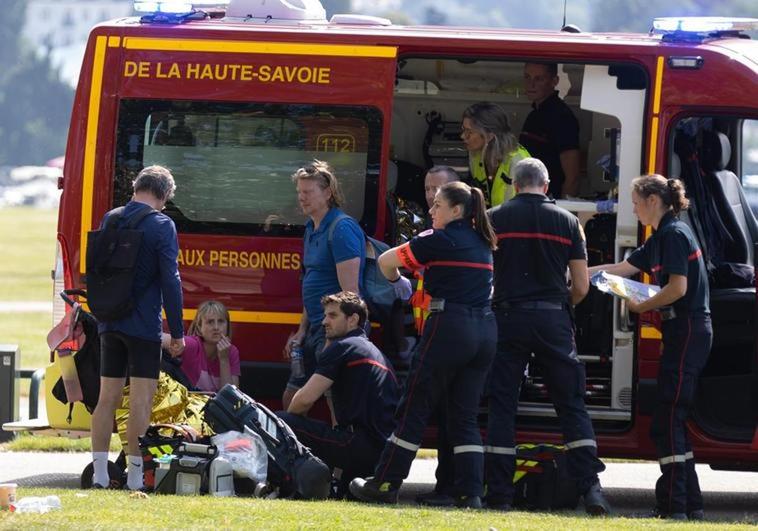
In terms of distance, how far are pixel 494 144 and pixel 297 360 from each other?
1601 millimetres

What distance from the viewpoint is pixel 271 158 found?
27.8ft

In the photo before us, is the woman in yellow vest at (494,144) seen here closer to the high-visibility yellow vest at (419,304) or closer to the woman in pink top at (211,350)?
the high-visibility yellow vest at (419,304)

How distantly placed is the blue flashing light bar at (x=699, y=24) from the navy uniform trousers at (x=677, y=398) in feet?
5.23

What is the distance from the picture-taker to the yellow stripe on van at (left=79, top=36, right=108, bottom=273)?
8461mm

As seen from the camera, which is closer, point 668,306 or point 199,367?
point 668,306

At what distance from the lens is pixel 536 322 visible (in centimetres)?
770

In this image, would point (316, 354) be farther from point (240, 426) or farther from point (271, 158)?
point (271, 158)

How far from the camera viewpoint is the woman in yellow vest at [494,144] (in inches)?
335

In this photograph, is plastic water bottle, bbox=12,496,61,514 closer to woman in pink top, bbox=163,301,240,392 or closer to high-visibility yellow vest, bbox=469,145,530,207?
woman in pink top, bbox=163,301,240,392

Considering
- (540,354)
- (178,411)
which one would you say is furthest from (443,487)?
(178,411)

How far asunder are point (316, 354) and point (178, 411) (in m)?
0.80

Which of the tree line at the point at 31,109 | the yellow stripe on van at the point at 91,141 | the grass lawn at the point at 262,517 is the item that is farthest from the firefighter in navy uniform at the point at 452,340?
the tree line at the point at 31,109

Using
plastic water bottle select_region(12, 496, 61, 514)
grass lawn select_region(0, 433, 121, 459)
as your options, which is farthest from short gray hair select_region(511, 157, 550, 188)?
grass lawn select_region(0, 433, 121, 459)

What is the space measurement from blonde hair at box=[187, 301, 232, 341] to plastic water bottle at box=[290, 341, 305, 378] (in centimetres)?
37
